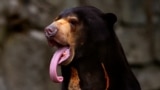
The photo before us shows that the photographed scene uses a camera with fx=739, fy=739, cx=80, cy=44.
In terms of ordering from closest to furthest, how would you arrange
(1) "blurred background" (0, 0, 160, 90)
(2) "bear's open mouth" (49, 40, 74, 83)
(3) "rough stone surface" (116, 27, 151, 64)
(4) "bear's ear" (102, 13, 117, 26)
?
(2) "bear's open mouth" (49, 40, 74, 83)
(4) "bear's ear" (102, 13, 117, 26)
(1) "blurred background" (0, 0, 160, 90)
(3) "rough stone surface" (116, 27, 151, 64)

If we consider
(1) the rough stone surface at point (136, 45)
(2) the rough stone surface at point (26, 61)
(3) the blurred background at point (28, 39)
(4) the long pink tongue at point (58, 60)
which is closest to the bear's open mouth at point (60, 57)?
(4) the long pink tongue at point (58, 60)

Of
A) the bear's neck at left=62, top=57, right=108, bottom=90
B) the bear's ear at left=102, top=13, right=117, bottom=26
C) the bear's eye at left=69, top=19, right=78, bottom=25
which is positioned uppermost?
the bear's eye at left=69, top=19, right=78, bottom=25

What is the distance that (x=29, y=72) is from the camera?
253 inches

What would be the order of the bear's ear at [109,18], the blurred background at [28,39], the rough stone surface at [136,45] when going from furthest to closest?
1. the rough stone surface at [136,45]
2. the blurred background at [28,39]
3. the bear's ear at [109,18]

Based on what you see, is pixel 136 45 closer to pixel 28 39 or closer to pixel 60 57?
pixel 28 39

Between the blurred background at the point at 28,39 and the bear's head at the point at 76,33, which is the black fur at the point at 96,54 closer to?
the bear's head at the point at 76,33

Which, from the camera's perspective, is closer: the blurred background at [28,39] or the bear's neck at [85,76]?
the bear's neck at [85,76]

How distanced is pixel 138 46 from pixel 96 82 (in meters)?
4.62

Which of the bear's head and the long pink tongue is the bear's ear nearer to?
the bear's head

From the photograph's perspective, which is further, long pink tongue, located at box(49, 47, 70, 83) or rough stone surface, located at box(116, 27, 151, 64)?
rough stone surface, located at box(116, 27, 151, 64)

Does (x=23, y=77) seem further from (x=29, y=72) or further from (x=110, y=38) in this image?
(x=110, y=38)

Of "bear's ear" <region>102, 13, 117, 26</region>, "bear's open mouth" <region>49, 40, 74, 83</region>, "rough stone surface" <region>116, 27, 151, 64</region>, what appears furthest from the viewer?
"rough stone surface" <region>116, 27, 151, 64</region>

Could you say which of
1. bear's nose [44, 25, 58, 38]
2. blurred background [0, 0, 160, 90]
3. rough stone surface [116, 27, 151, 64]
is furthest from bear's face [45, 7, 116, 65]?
rough stone surface [116, 27, 151, 64]

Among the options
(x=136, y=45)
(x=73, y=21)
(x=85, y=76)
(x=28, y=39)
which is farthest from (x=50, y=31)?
(x=136, y=45)
